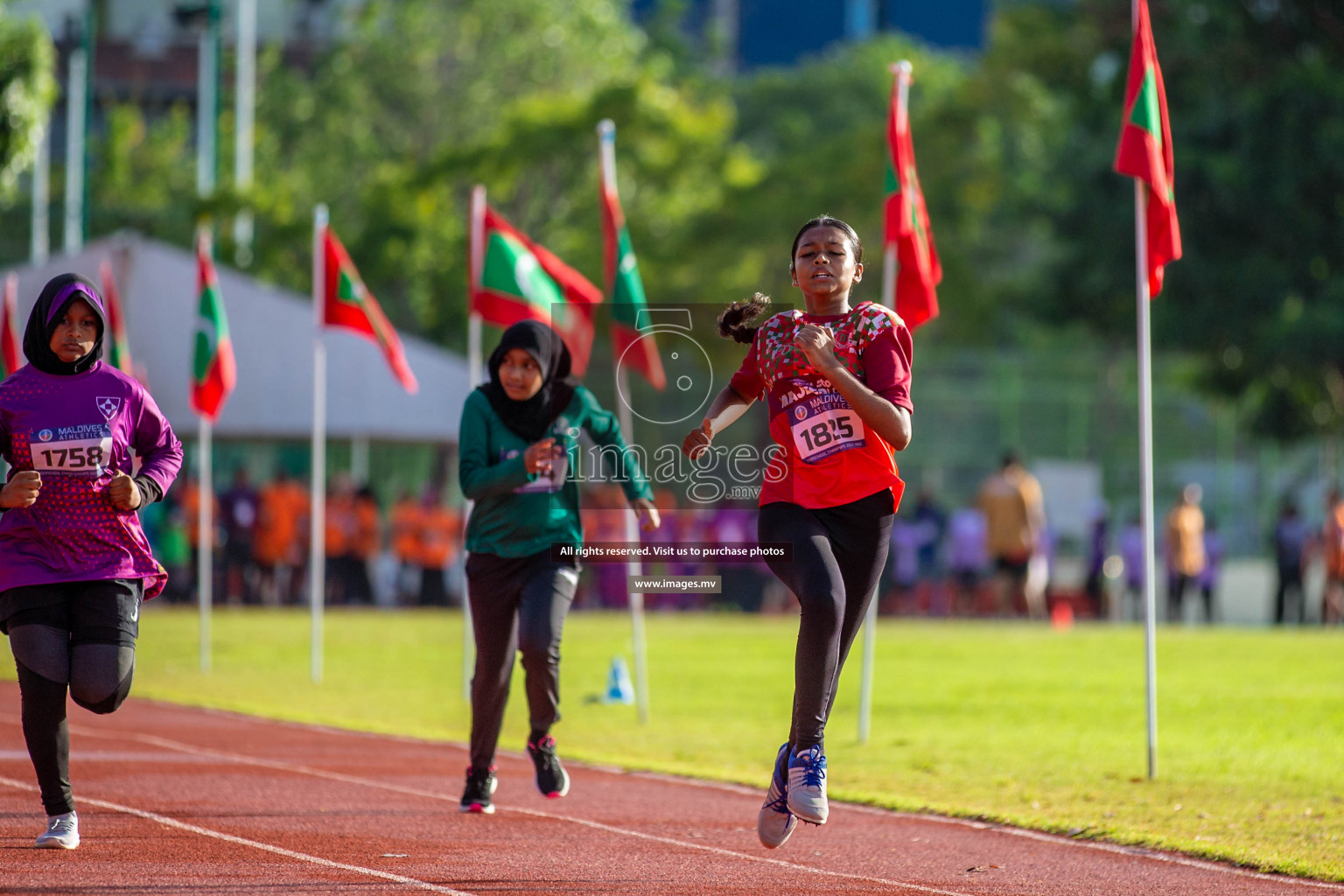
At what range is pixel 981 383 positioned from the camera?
46.2 meters

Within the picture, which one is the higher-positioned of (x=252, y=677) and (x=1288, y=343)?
(x=1288, y=343)

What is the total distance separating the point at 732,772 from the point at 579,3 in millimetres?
45328

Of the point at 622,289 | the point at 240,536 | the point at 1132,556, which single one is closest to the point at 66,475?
the point at 622,289

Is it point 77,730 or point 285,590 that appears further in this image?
point 285,590

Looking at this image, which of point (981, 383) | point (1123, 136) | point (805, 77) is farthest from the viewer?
point (805, 77)

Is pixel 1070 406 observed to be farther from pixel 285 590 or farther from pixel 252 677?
pixel 252 677

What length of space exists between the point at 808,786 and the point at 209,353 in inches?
477

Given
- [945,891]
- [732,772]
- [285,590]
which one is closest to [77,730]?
[732,772]

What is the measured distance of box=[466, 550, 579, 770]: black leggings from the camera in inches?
304

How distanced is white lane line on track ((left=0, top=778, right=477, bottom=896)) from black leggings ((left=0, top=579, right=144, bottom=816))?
30.0 inches

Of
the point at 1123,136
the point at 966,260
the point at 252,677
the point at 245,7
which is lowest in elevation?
the point at 252,677

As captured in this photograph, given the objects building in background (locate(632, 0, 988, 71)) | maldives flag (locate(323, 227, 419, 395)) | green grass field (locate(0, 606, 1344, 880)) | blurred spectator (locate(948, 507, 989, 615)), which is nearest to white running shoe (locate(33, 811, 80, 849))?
green grass field (locate(0, 606, 1344, 880))

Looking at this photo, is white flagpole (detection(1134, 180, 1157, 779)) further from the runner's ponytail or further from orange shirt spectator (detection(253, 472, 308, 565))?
orange shirt spectator (detection(253, 472, 308, 565))

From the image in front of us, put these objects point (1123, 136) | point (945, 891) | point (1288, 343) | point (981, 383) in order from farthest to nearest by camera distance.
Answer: point (981, 383), point (1288, 343), point (1123, 136), point (945, 891)
